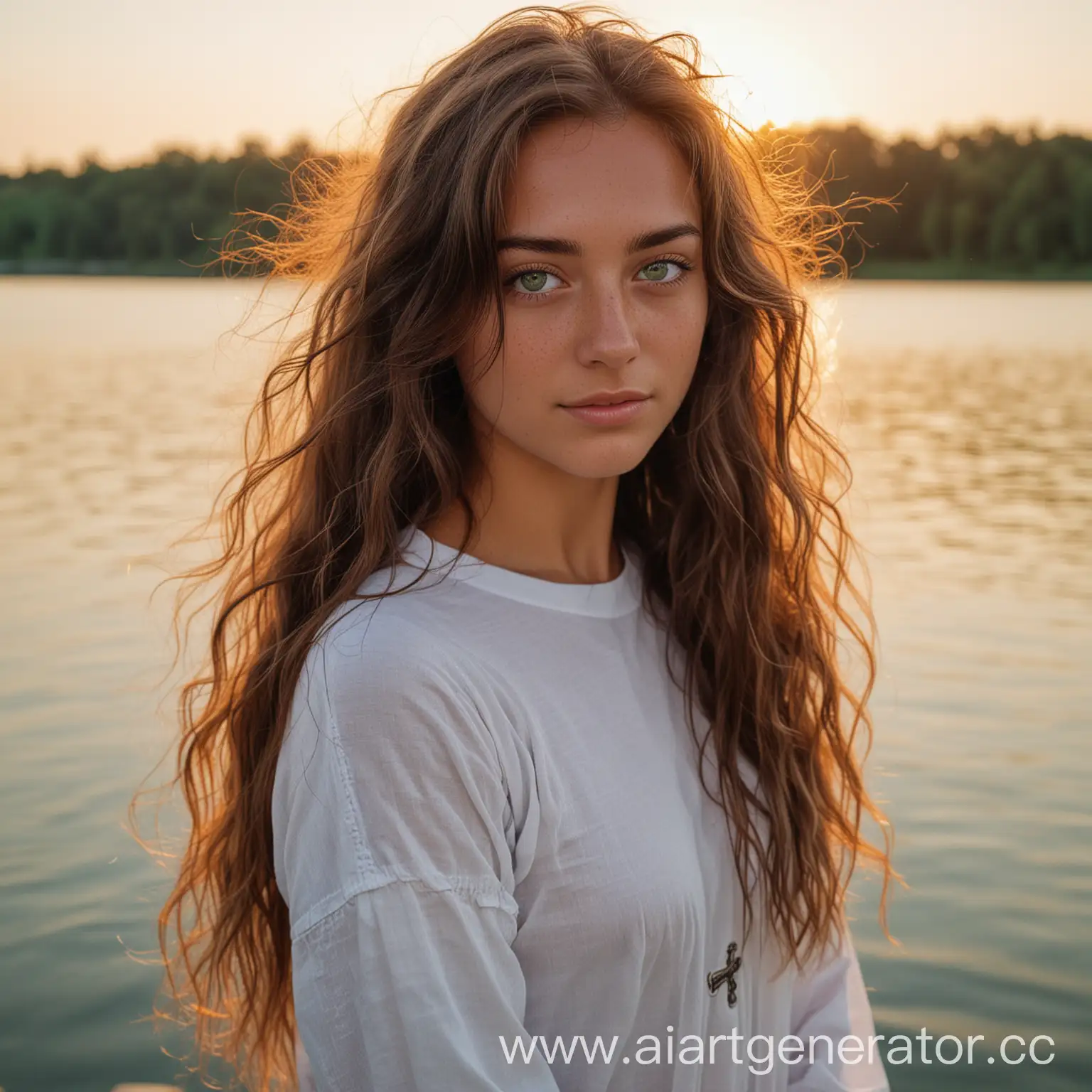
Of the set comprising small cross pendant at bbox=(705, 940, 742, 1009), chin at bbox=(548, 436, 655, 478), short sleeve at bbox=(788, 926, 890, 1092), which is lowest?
short sleeve at bbox=(788, 926, 890, 1092)

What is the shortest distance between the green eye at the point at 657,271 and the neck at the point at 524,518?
0.28 metres

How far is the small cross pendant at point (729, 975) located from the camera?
162 cm

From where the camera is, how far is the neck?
167 centimetres

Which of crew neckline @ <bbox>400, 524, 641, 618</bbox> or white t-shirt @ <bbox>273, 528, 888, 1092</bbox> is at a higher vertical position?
crew neckline @ <bbox>400, 524, 641, 618</bbox>

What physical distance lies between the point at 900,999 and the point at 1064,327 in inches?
426

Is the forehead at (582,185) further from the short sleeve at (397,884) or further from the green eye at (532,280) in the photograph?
the short sleeve at (397,884)

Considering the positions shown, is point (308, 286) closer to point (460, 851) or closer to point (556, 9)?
point (556, 9)

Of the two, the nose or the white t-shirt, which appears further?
the nose

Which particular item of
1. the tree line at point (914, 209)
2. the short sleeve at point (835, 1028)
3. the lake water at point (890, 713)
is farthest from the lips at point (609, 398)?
the tree line at point (914, 209)

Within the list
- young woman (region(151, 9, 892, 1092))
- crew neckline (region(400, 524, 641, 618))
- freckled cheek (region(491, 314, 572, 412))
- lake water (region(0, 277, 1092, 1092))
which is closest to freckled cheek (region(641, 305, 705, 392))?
young woman (region(151, 9, 892, 1092))

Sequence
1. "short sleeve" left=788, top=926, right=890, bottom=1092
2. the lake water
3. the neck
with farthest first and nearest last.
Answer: the lake water, "short sleeve" left=788, top=926, right=890, bottom=1092, the neck

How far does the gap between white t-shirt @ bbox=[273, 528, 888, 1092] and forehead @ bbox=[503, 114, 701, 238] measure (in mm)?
430

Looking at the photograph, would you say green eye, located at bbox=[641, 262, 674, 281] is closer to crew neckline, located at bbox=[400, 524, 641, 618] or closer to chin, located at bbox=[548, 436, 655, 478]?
chin, located at bbox=[548, 436, 655, 478]

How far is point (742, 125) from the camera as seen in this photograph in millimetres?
1861
